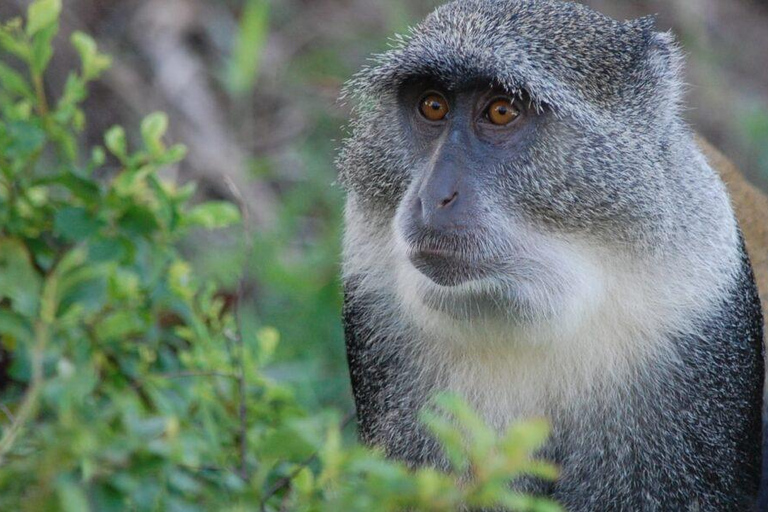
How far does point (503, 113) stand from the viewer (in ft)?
9.73

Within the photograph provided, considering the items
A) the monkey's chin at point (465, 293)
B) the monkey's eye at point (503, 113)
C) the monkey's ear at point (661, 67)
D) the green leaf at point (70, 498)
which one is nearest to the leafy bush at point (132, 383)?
the green leaf at point (70, 498)

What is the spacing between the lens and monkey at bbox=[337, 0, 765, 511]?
287cm

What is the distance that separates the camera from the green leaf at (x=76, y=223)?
8.67ft

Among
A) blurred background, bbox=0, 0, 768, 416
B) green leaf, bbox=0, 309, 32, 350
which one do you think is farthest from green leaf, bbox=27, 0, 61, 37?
blurred background, bbox=0, 0, 768, 416

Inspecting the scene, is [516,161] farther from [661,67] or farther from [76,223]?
[76,223]

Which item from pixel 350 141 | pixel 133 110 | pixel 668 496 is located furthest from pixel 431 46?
pixel 133 110

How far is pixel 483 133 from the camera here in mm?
2963

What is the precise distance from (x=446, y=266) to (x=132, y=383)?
808mm

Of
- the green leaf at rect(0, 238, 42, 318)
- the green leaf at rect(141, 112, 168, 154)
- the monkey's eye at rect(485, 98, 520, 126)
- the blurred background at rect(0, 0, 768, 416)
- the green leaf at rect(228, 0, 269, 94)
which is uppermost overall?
the monkey's eye at rect(485, 98, 520, 126)

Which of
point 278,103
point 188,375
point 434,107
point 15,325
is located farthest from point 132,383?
point 278,103

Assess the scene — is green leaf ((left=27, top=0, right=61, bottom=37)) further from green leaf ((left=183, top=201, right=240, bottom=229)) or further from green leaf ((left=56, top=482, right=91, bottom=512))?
green leaf ((left=56, top=482, right=91, bottom=512))

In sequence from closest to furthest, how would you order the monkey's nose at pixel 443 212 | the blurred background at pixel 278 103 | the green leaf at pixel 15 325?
the green leaf at pixel 15 325
the monkey's nose at pixel 443 212
the blurred background at pixel 278 103

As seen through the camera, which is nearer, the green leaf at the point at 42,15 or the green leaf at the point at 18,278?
the green leaf at the point at 18,278

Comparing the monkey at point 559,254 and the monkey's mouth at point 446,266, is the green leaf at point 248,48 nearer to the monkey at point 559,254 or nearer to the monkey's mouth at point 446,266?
the monkey at point 559,254
